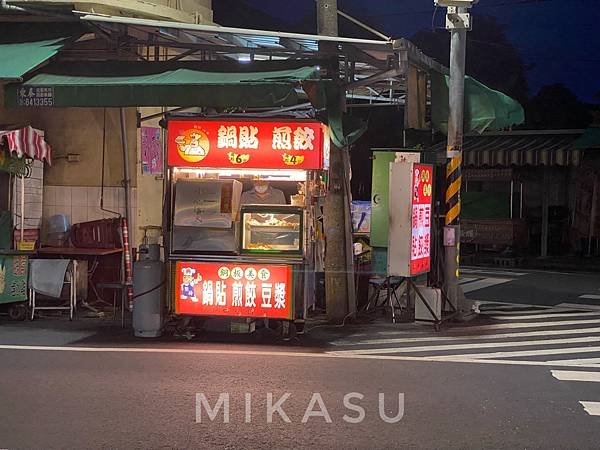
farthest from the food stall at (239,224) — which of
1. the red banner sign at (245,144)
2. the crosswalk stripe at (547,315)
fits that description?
the crosswalk stripe at (547,315)

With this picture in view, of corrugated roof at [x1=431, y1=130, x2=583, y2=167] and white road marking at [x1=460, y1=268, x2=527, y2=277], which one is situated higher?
corrugated roof at [x1=431, y1=130, x2=583, y2=167]

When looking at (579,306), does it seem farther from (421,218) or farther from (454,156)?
(421,218)

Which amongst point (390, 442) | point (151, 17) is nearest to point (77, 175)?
point (151, 17)

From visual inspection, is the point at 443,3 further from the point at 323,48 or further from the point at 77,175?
the point at 77,175

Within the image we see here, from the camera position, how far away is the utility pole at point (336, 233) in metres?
11.9

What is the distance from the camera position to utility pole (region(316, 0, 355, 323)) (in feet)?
39.2

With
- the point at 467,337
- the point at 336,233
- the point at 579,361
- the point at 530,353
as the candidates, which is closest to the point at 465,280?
the point at 336,233

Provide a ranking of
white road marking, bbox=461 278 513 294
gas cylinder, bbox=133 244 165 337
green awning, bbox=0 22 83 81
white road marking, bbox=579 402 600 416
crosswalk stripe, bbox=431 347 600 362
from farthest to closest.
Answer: white road marking, bbox=461 278 513 294 → green awning, bbox=0 22 83 81 → gas cylinder, bbox=133 244 165 337 → crosswalk stripe, bbox=431 347 600 362 → white road marking, bbox=579 402 600 416

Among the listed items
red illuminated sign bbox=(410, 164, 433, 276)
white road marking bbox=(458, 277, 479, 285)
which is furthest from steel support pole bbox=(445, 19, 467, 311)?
white road marking bbox=(458, 277, 479, 285)

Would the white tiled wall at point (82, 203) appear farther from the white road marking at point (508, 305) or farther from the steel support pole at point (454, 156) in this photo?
the white road marking at point (508, 305)

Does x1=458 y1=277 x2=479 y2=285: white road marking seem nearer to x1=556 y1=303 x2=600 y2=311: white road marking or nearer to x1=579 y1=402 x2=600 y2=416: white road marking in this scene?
x1=556 y1=303 x2=600 y2=311: white road marking

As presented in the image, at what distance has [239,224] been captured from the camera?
1034 centimetres

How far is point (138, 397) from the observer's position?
733 cm

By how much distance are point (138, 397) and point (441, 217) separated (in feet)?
22.5
